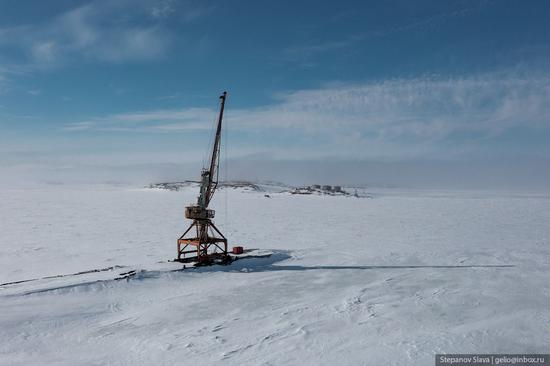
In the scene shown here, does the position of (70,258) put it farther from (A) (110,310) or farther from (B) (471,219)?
(B) (471,219)

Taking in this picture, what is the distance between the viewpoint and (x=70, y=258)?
2008cm

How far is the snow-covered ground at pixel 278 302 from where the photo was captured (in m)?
9.75

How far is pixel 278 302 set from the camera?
13.4m

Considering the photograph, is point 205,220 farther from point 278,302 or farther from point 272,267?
point 278,302

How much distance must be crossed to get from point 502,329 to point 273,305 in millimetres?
6091

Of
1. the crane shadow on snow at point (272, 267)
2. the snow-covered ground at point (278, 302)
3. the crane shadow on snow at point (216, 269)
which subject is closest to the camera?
the snow-covered ground at point (278, 302)

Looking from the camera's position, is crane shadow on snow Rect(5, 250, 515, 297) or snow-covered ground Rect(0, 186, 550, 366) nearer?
snow-covered ground Rect(0, 186, 550, 366)

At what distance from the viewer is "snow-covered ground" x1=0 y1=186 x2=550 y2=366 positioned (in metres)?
9.75

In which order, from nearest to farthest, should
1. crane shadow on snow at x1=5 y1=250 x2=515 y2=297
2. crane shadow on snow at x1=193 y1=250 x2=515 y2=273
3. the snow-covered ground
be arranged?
1. the snow-covered ground
2. crane shadow on snow at x1=5 y1=250 x2=515 y2=297
3. crane shadow on snow at x1=193 y1=250 x2=515 y2=273

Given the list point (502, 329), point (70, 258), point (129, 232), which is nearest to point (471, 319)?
point (502, 329)

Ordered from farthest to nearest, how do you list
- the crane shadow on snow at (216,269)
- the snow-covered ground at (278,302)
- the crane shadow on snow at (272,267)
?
the crane shadow on snow at (272,267) → the crane shadow on snow at (216,269) → the snow-covered ground at (278,302)

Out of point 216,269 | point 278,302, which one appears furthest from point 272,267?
point 278,302

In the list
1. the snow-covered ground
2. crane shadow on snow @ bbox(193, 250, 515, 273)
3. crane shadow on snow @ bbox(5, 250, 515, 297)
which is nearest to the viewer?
the snow-covered ground

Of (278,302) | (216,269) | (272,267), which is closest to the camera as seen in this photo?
(278,302)
